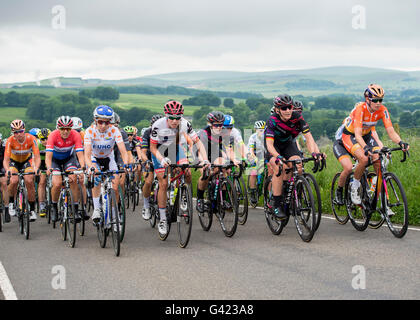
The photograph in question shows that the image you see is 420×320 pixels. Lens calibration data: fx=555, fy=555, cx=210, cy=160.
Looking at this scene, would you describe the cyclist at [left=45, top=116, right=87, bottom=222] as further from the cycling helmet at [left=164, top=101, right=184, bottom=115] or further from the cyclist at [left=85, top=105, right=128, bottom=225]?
the cycling helmet at [left=164, top=101, right=184, bottom=115]

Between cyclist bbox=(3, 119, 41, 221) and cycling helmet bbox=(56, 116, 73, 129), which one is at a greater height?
cycling helmet bbox=(56, 116, 73, 129)

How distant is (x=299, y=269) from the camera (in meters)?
6.99

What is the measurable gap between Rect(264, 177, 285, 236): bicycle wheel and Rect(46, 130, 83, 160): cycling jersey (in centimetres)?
374

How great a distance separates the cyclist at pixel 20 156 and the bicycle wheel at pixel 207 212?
3.59 metres

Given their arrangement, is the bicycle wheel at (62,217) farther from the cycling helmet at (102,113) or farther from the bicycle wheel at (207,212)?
the bicycle wheel at (207,212)

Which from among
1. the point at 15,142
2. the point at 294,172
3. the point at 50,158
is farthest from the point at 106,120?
the point at 15,142

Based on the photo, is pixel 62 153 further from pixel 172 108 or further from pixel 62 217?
pixel 172 108

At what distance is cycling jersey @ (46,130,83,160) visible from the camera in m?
11.0

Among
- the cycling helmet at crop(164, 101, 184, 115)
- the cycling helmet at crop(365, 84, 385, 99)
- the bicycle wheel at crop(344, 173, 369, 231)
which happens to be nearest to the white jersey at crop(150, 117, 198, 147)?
the cycling helmet at crop(164, 101, 184, 115)

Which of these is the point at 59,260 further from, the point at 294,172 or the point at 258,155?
the point at 258,155

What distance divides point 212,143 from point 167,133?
154 centimetres

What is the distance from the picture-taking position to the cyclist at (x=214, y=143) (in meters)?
10.3

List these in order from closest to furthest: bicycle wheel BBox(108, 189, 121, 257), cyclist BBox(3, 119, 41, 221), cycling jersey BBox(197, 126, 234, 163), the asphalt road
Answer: the asphalt road, bicycle wheel BBox(108, 189, 121, 257), cycling jersey BBox(197, 126, 234, 163), cyclist BBox(3, 119, 41, 221)

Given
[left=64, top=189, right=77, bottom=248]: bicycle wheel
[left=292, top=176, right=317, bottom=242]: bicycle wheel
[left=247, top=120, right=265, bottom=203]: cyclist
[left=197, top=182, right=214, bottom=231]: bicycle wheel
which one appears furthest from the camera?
[left=247, top=120, right=265, bottom=203]: cyclist
